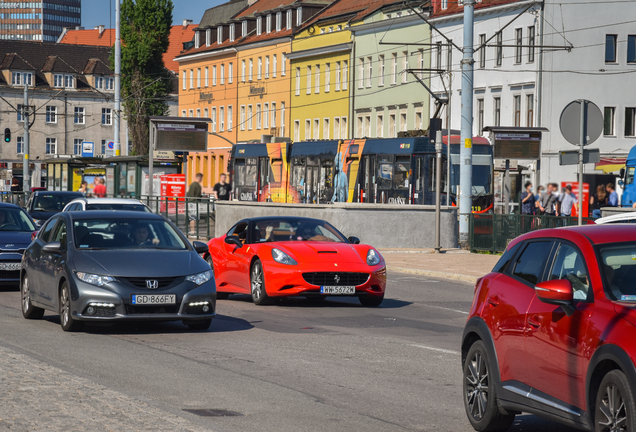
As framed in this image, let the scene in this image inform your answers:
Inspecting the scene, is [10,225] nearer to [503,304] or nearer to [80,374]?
[80,374]

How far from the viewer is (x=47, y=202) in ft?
105

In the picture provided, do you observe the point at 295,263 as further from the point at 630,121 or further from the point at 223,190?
the point at 630,121

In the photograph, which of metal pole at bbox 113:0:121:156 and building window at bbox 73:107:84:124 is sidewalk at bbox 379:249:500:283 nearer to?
metal pole at bbox 113:0:121:156

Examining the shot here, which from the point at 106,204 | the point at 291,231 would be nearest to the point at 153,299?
the point at 291,231

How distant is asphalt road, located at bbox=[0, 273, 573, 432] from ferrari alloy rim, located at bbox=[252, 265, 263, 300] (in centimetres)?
55

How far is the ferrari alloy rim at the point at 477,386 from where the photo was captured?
24.5ft

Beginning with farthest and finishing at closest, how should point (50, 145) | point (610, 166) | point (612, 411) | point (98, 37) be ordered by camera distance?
1. point (98, 37)
2. point (50, 145)
3. point (610, 166)
4. point (612, 411)

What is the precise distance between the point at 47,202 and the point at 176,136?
8591mm

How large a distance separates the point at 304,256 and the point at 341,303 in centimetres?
160

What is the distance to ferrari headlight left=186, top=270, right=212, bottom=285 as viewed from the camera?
Answer: 1291 centimetres

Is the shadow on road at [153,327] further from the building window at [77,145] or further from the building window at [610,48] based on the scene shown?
the building window at [77,145]

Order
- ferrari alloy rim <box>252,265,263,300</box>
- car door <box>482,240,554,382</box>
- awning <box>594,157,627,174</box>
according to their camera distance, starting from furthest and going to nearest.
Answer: awning <box>594,157,627,174</box>, ferrari alloy rim <box>252,265,263,300</box>, car door <box>482,240,554,382</box>

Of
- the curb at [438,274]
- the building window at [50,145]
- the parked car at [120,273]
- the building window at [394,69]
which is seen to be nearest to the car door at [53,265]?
the parked car at [120,273]

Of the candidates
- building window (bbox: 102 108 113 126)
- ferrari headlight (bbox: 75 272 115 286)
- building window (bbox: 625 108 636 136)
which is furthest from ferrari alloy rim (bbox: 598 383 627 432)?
building window (bbox: 102 108 113 126)
